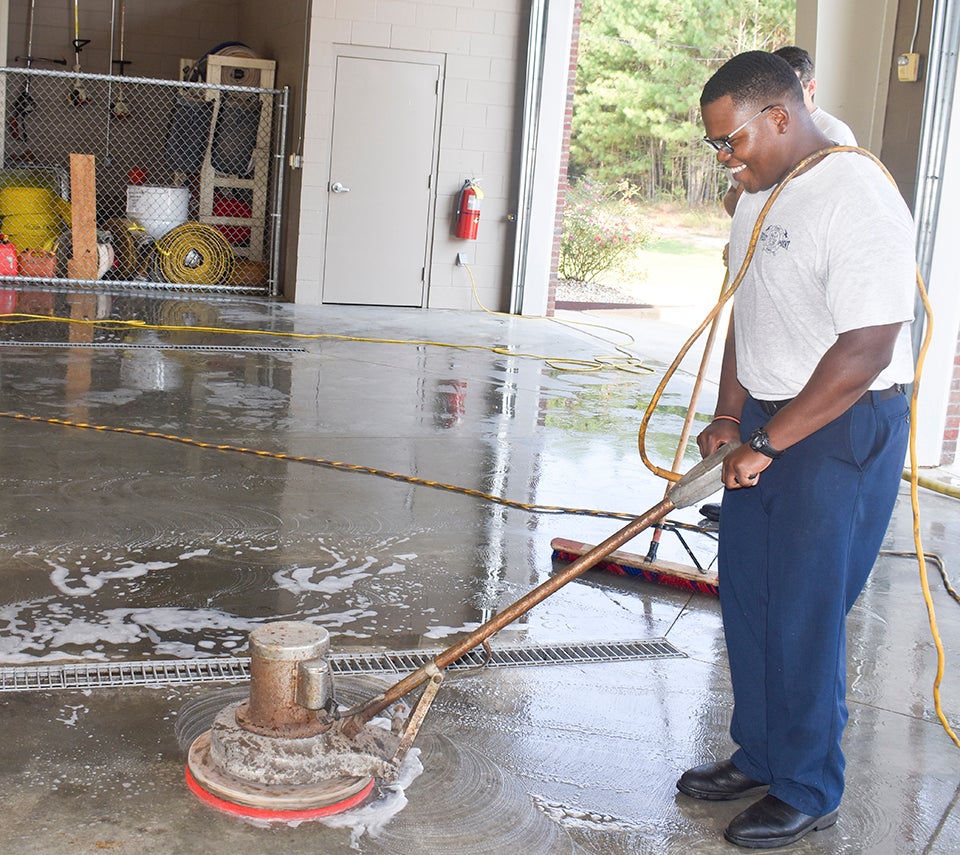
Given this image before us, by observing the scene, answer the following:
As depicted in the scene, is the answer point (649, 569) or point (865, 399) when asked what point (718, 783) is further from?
point (649, 569)

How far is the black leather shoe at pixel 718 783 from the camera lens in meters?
2.96

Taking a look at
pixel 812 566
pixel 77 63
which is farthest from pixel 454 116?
pixel 812 566

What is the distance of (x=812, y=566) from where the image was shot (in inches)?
105

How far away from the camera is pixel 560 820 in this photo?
2.82m

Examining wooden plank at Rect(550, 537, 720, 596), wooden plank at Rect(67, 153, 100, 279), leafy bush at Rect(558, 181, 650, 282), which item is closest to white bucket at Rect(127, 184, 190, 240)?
wooden plank at Rect(67, 153, 100, 279)

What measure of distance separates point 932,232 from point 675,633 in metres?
4.00

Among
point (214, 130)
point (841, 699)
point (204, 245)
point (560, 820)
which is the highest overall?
point (214, 130)

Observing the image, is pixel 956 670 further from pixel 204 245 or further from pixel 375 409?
pixel 204 245

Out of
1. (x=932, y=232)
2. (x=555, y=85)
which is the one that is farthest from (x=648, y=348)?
(x=932, y=232)

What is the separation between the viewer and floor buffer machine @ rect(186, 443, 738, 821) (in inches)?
105

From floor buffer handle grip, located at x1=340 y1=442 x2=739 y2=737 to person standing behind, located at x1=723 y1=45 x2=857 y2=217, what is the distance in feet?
4.16

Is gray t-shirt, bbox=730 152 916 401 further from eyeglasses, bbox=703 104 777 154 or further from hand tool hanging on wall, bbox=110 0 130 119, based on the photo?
hand tool hanging on wall, bbox=110 0 130 119

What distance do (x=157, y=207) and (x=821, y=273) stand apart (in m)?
11.5

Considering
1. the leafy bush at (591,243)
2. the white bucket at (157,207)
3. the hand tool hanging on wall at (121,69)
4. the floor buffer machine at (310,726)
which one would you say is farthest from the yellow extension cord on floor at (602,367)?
the leafy bush at (591,243)
